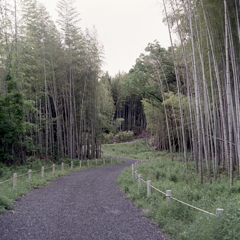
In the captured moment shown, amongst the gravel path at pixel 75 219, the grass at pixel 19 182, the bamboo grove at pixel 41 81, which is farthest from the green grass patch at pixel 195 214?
the bamboo grove at pixel 41 81

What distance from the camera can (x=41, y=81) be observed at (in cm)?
1330

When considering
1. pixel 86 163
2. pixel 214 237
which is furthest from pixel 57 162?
pixel 214 237

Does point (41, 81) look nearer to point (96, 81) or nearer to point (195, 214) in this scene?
point (96, 81)

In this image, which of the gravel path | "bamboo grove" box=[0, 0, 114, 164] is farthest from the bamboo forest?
the gravel path

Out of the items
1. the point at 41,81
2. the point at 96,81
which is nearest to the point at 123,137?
the point at 96,81

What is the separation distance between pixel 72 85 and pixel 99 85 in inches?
92.5

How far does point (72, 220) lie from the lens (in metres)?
4.41

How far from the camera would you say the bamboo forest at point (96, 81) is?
7.05m

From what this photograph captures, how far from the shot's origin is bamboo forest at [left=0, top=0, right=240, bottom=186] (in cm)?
705

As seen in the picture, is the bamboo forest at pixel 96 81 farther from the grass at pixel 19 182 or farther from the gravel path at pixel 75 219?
Answer: the gravel path at pixel 75 219

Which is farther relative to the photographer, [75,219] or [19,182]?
[19,182]

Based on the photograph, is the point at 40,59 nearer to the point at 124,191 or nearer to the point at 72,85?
the point at 72,85

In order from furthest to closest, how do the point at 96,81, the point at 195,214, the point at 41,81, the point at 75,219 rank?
1. the point at 96,81
2. the point at 41,81
3. the point at 75,219
4. the point at 195,214

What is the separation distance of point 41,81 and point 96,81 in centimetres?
411
